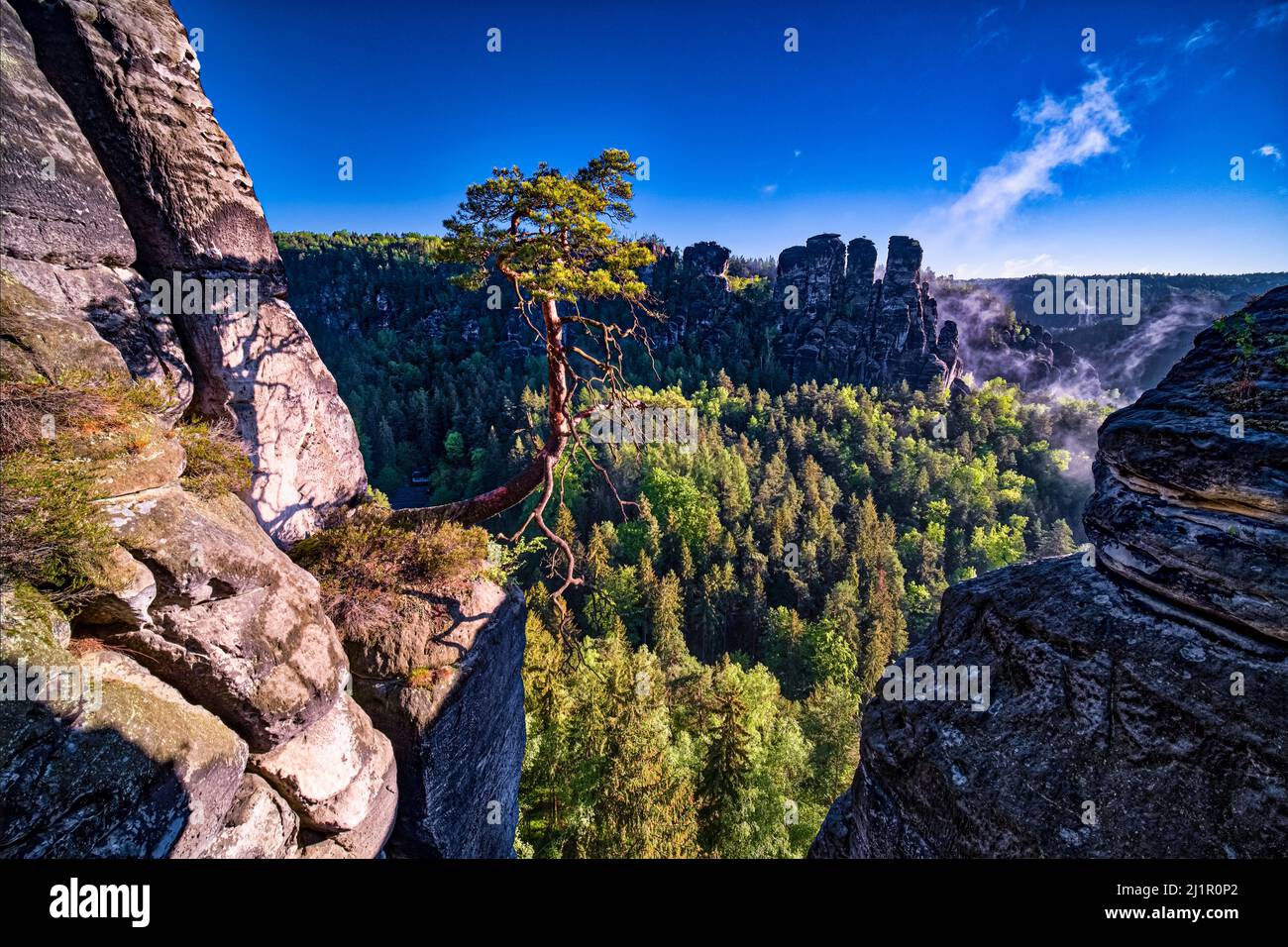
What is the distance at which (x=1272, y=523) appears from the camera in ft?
15.7

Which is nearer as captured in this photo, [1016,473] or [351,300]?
[1016,473]

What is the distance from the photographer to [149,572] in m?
4.24

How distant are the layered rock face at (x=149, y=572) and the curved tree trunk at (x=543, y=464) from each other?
6.97ft

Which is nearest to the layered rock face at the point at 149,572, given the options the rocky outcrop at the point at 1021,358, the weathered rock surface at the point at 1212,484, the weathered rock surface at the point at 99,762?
the weathered rock surface at the point at 99,762

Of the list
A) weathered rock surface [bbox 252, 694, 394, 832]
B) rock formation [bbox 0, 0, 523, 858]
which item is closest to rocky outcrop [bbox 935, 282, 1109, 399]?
rock formation [bbox 0, 0, 523, 858]

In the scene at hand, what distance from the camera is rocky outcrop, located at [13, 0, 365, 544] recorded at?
5090 mm

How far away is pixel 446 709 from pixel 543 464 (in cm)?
357

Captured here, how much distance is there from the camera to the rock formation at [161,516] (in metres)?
3.67

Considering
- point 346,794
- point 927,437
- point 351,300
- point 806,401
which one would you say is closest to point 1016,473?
point 927,437

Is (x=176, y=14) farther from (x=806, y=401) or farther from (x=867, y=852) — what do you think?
(x=806, y=401)

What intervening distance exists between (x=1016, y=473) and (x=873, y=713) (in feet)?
234

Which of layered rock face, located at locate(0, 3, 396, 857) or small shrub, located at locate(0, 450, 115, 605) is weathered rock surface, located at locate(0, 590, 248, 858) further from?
small shrub, located at locate(0, 450, 115, 605)

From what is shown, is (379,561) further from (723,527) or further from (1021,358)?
(1021,358)

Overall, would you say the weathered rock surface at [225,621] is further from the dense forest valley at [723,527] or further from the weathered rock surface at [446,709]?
the dense forest valley at [723,527]
